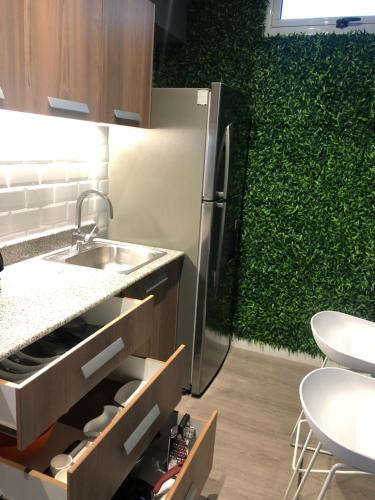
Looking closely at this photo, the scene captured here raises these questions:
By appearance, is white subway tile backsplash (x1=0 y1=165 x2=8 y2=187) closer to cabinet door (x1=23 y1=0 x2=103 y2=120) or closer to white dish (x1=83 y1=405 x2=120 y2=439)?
cabinet door (x1=23 y1=0 x2=103 y2=120)

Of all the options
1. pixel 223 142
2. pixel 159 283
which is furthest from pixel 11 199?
pixel 223 142

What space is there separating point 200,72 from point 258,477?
2440 mm

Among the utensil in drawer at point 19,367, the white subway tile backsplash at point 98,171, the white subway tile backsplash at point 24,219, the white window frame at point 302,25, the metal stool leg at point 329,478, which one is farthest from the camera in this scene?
the white window frame at point 302,25

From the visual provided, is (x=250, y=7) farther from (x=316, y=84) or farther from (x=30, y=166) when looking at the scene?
(x=30, y=166)

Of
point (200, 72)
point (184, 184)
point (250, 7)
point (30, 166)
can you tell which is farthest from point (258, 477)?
point (250, 7)

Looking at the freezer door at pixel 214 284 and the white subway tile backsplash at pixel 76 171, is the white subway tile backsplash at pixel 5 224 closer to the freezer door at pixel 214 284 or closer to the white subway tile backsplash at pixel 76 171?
the white subway tile backsplash at pixel 76 171

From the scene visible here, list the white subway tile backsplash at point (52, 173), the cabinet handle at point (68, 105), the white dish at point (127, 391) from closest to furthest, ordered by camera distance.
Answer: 1. the cabinet handle at point (68, 105)
2. the white dish at point (127, 391)
3. the white subway tile backsplash at point (52, 173)

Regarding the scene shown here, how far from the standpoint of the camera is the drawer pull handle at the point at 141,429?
1.18 m

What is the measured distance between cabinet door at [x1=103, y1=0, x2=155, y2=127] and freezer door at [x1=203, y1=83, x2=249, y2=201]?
34cm

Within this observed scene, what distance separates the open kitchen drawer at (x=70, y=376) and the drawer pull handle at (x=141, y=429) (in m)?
0.19

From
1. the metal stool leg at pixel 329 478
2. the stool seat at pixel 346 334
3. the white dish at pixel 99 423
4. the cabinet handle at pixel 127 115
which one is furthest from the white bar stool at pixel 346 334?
the cabinet handle at pixel 127 115

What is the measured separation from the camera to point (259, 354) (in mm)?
3002

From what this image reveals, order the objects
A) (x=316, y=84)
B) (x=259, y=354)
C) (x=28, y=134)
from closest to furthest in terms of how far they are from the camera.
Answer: (x=28, y=134), (x=316, y=84), (x=259, y=354)

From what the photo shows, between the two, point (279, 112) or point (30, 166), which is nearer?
point (30, 166)
